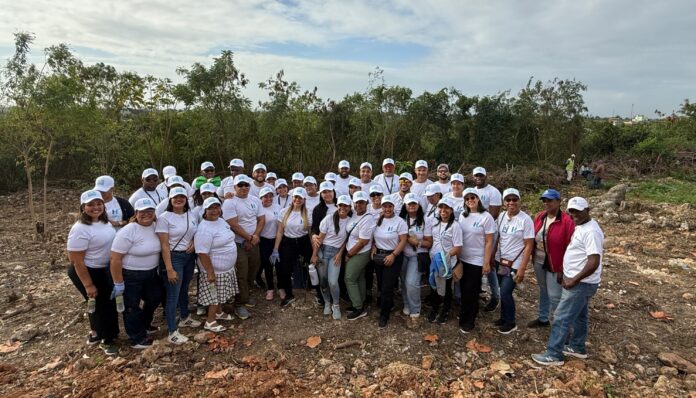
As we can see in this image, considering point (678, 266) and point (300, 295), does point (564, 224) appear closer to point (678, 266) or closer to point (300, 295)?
point (300, 295)

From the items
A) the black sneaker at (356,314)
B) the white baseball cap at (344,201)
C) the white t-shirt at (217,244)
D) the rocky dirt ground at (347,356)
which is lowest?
the rocky dirt ground at (347,356)

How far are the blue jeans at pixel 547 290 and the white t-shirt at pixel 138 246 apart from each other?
13.3 ft

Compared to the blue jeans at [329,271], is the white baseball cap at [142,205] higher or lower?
higher

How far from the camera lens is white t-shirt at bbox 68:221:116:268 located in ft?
12.2

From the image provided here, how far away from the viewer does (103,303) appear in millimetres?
4094

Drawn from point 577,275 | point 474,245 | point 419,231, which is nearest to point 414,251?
point 419,231

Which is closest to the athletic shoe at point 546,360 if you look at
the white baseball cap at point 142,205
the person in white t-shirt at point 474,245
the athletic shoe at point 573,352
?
the athletic shoe at point 573,352

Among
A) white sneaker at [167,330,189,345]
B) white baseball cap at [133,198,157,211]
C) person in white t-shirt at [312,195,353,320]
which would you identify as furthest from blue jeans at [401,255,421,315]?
white baseball cap at [133,198,157,211]

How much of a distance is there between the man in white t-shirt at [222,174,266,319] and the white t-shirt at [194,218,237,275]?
0.33m

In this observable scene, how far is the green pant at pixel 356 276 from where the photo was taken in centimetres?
473

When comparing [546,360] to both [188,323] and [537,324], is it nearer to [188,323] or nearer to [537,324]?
[537,324]

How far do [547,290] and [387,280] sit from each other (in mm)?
1771

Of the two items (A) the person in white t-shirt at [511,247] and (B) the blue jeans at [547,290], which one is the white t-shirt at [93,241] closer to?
(A) the person in white t-shirt at [511,247]

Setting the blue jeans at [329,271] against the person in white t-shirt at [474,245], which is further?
the blue jeans at [329,271]
